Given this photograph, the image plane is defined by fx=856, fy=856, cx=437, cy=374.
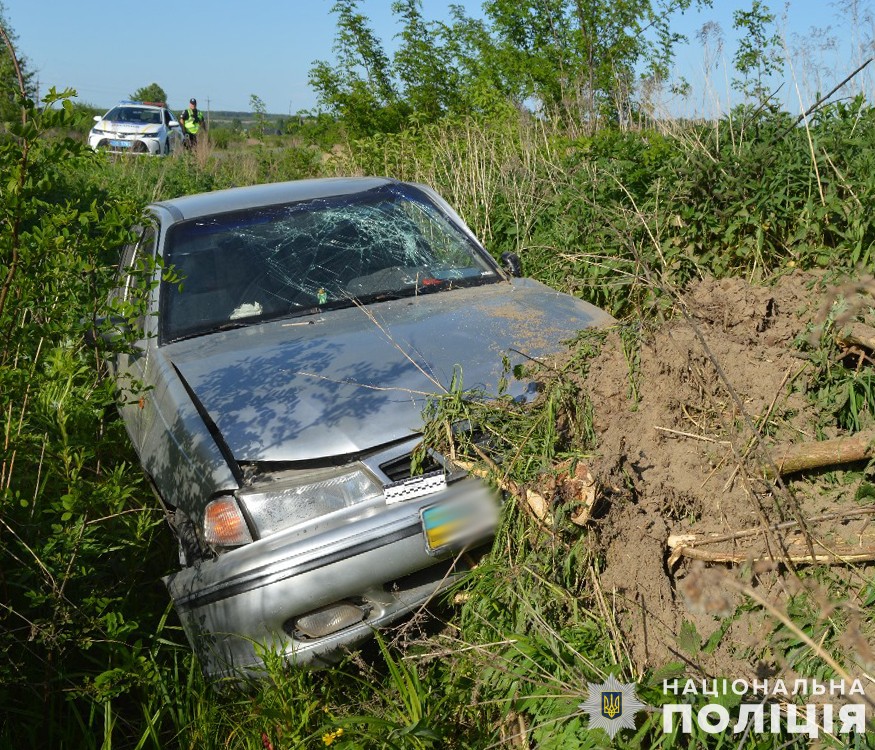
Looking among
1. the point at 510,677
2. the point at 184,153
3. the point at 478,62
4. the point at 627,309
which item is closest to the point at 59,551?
the point at 510,677

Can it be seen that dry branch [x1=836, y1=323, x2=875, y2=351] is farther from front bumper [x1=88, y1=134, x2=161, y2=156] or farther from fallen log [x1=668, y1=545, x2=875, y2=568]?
front bumper [x1=88, y1=134, x2=161, y2=156]

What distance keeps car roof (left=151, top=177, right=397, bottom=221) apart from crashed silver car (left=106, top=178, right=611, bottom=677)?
0.08 ft

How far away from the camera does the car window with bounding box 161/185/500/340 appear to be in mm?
3984

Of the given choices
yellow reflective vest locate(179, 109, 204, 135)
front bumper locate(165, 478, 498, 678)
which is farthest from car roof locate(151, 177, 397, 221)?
yellow reflective vest locate(179, 109, 204, 135)

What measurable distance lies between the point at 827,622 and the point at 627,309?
2889mm

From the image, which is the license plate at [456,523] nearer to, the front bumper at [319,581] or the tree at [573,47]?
the front bumper at [319,581]

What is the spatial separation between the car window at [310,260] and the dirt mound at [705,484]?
141 centimetres

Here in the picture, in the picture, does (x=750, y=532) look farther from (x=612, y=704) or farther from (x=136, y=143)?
(x=136, y=143)

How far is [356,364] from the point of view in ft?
11.1

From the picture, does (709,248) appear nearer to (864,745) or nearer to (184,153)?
(864,745)

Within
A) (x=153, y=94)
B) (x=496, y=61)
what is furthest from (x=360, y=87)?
(x=153, y=94)

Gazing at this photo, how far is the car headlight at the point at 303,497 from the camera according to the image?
281 cm

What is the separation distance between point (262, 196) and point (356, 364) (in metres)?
1.66

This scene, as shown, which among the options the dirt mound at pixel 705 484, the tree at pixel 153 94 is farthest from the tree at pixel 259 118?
the tree at pixel 153 94
